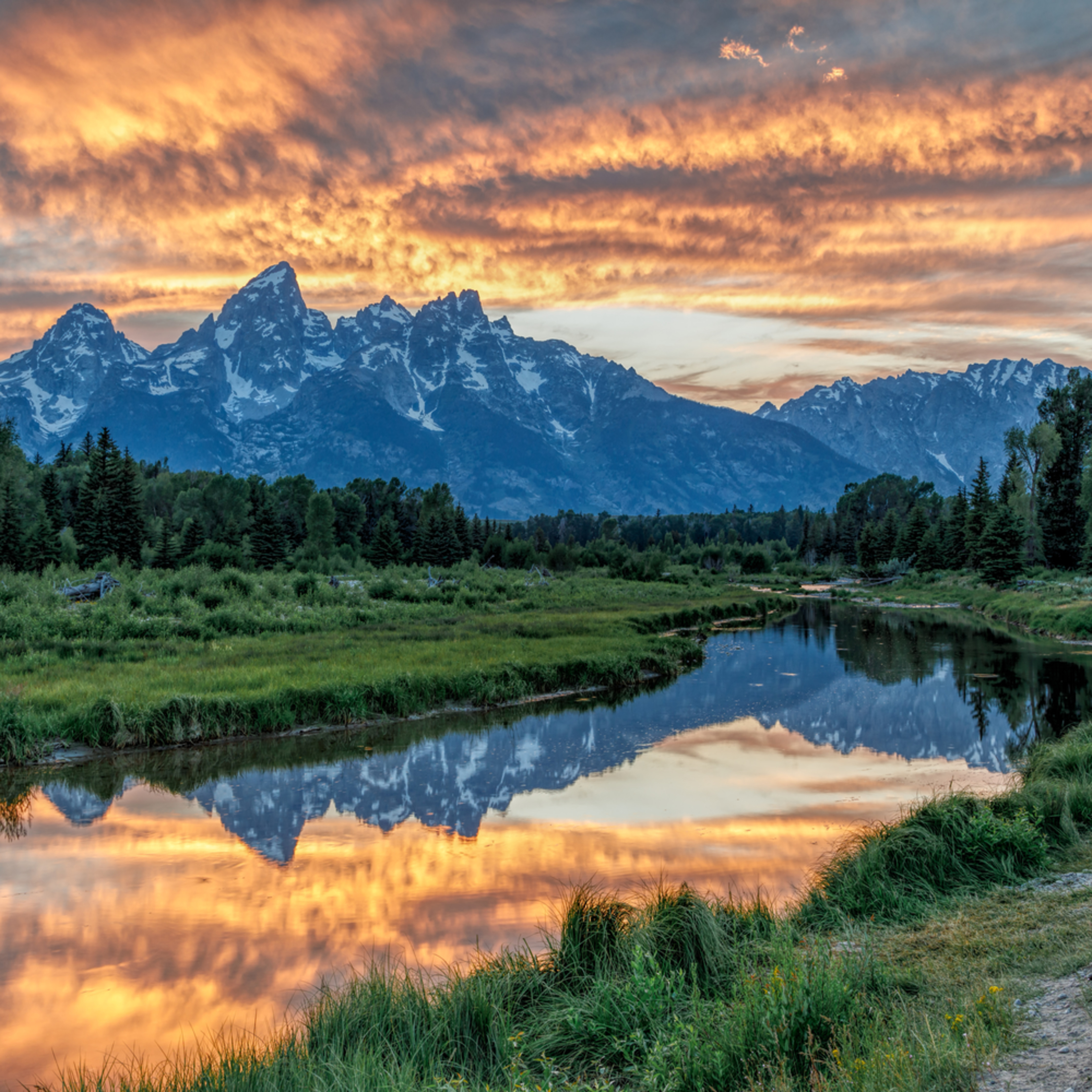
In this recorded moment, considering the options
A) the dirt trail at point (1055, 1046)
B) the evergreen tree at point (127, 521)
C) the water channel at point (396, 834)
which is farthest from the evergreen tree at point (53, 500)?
the dirt trail at point (1055, 1046)

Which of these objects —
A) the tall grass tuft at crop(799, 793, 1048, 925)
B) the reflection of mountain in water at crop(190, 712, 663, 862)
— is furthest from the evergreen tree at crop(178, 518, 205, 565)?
the tall grass tuft at crop(799, 793, 1048, 925)

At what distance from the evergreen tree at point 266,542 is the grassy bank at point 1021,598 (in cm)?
6217

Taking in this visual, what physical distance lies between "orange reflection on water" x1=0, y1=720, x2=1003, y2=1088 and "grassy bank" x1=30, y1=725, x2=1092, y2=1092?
993 millimetres

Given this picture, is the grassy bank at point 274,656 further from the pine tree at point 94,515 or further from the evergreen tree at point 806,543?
the evergreen tree at point 806,543

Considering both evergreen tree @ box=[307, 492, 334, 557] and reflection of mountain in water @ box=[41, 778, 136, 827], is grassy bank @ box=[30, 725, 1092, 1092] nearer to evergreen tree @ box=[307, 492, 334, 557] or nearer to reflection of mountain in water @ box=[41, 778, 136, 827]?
reflection of mountain in water @ box=[41, 778, 136, 827]

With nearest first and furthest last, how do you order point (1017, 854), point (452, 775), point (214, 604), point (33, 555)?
point (1017, 854)
point (452, 775)
point (214, 604)
point (33, 555)

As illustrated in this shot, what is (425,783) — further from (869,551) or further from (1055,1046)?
(869,551)

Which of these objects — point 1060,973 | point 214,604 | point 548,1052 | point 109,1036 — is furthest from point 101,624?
point 1060,973

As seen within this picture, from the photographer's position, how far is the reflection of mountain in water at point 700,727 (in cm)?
1650

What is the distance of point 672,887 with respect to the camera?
1125 cm

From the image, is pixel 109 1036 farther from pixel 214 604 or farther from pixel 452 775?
pixel 214 604

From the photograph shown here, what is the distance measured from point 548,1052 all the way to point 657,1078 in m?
1.57

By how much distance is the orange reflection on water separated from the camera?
905 cm

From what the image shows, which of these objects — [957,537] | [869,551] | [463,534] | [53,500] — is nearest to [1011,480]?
[957,537]
